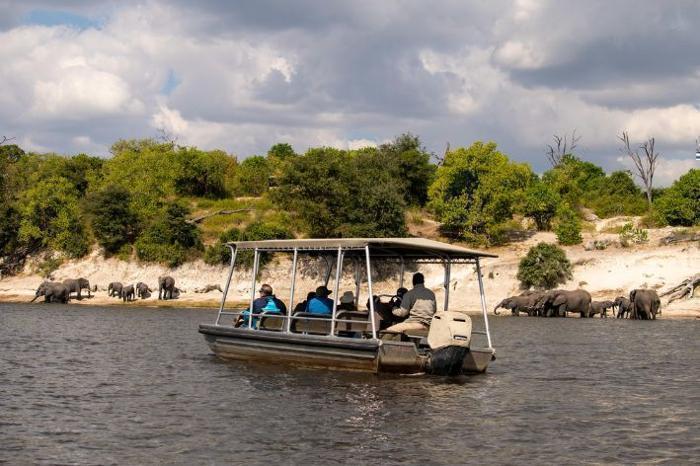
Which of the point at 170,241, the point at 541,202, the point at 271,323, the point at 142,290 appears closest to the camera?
the point at 271,323

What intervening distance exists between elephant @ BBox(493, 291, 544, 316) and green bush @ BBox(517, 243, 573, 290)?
1726 millimetres

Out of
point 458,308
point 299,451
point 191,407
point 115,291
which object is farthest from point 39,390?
point 115,291

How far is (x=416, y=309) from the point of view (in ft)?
64.2

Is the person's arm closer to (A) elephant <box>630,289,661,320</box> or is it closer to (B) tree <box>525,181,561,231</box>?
(A) elephant <box>630,289,661,320</box>

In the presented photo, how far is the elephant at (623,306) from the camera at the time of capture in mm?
43594

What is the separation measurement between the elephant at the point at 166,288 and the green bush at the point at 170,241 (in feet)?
10.9

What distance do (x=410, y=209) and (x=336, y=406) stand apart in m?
49.6

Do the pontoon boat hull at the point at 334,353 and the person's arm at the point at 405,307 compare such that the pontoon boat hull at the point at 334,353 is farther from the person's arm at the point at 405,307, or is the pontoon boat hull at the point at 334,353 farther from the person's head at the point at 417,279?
the person's head at the point at 417,279

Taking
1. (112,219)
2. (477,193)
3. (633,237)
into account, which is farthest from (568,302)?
(112,219)

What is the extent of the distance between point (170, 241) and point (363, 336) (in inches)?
1531

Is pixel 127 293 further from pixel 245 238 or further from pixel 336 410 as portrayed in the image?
pixel 336 410

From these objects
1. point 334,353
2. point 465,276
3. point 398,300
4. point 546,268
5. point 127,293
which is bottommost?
point 334,353

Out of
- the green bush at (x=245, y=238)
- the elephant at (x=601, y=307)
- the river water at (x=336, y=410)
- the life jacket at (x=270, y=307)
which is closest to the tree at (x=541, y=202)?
the elephant at (x=601, y=307)

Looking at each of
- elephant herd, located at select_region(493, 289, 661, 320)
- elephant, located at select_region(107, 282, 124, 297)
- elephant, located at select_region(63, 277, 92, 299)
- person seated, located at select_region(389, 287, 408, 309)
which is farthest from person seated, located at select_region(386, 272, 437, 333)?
elephant, located at select_region(63, 277, 92, 299)
